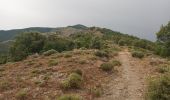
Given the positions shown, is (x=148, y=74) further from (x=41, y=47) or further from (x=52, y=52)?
(x=41, y=47)

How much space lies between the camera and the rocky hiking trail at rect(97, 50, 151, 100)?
17938 millimetres

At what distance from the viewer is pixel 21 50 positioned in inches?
1667

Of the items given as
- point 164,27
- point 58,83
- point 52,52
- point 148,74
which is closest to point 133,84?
point 148,74

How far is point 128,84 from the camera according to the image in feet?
67.1

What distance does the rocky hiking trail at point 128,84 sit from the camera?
58.9 ft

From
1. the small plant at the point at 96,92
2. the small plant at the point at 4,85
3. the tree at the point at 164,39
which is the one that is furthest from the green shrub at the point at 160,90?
the tree at the point at 164,39

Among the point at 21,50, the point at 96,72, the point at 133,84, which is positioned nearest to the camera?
the point at 133,84

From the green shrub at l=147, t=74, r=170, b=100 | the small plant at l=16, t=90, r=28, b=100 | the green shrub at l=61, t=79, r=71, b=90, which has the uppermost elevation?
the green shrub at l=147, t=74, r=170, b=100

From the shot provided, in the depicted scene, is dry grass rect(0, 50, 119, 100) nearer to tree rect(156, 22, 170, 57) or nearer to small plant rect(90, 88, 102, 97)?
small plant rect(90, 88, 102, 97)

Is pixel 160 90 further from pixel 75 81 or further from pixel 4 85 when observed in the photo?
pixel 4 85

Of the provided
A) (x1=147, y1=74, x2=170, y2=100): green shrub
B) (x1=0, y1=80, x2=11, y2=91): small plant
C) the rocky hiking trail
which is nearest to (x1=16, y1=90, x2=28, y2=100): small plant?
(x1=0, y1=80, x2=11, y2=91): small plant

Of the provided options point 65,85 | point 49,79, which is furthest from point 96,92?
point 49,79

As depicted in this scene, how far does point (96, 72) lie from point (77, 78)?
138 inches

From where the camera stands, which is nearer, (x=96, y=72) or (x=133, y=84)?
(x=133, y=84)
